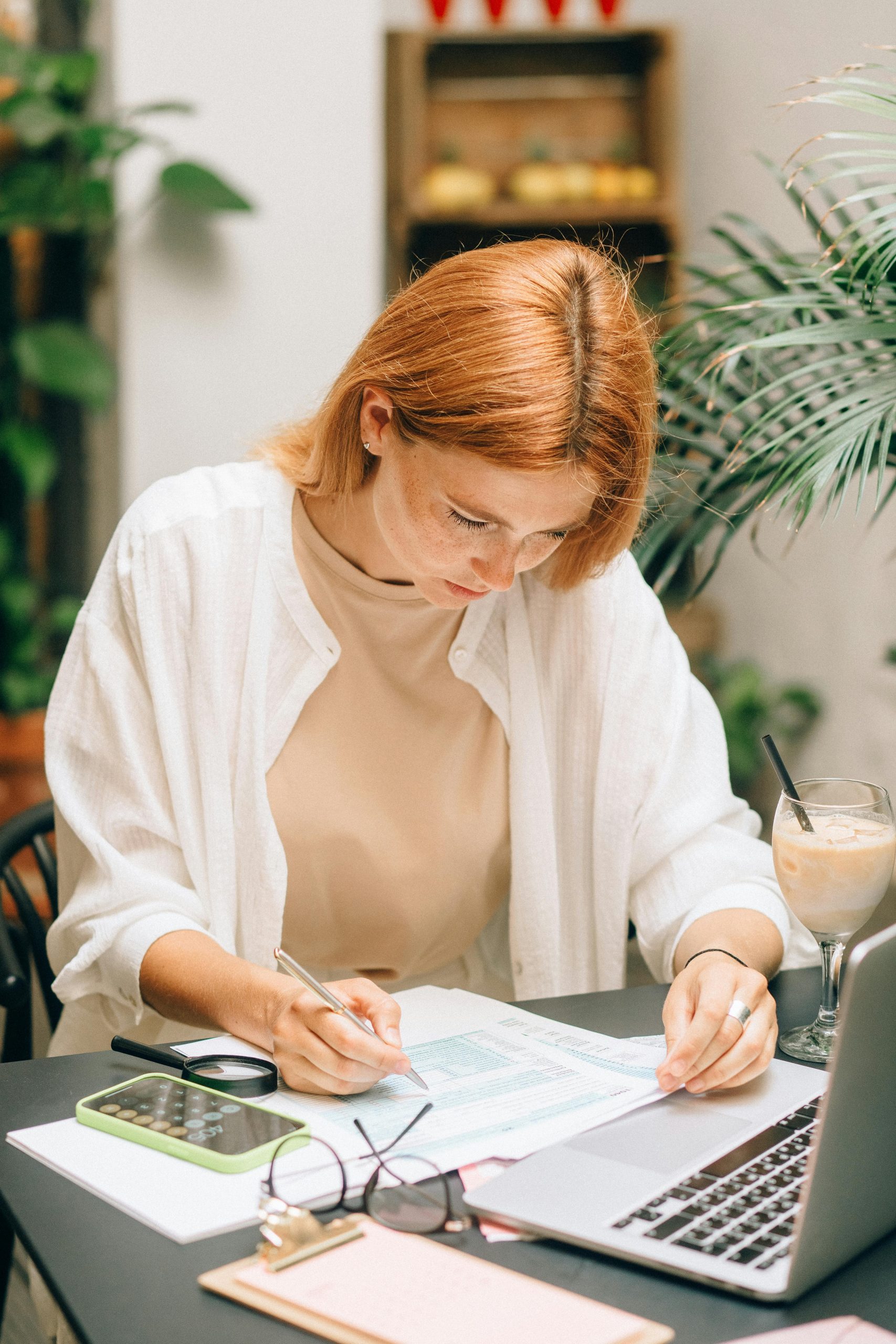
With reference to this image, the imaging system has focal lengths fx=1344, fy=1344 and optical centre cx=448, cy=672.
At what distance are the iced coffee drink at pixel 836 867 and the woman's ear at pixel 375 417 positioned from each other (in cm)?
54

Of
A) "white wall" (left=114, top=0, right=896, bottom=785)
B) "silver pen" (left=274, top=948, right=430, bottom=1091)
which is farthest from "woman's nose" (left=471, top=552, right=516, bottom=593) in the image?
"white wall" (left=114, top=0, right=896, bottom=785)

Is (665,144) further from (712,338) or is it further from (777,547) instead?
(712,338)

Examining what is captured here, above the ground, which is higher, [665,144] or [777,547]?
[665,144]

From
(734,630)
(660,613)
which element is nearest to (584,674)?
(660,613)

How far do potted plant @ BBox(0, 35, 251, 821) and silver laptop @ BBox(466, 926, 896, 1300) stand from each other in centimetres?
241

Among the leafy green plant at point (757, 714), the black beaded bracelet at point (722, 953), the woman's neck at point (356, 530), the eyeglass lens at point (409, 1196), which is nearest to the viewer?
the eyeglass lens at point (409, 1196)

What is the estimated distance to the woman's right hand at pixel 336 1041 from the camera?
96 cm

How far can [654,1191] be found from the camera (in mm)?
830

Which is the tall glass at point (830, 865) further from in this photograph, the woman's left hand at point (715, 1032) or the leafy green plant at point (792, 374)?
the leafy green plant at point (792, 374)

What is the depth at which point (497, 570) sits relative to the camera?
1.27 metres

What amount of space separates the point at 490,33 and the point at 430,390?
2550 millimetres

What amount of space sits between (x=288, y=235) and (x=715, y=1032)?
2.56 metres

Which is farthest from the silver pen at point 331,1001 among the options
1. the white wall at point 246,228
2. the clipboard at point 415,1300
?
the white wall at point 246,228

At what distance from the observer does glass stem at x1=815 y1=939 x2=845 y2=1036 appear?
1114 mm
